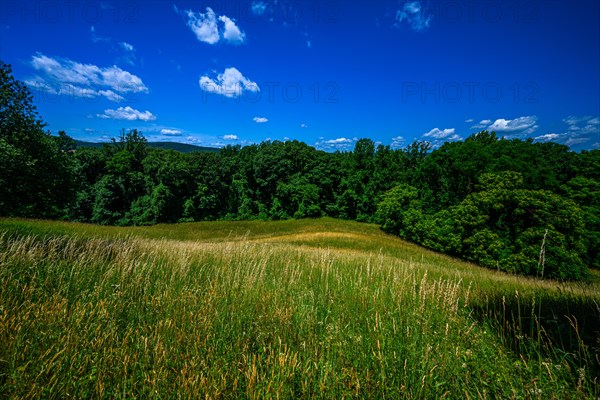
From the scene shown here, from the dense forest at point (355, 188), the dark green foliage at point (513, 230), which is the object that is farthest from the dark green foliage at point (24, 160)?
the dark green foliage at point (513, 230)

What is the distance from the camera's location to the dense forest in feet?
73.1

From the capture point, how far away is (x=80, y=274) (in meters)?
4.33

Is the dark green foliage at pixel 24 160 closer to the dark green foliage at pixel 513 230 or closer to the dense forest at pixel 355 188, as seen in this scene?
the dense forest at pixel 355 188

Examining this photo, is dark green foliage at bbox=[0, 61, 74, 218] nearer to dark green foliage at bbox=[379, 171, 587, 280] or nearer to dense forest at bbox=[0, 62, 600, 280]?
dense forest at bbox=[0, 62, 600, 280]

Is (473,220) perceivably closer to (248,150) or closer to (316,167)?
(316,167)

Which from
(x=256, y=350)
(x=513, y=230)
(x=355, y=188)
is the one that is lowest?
(x=513, y=230)

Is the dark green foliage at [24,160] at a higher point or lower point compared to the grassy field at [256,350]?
higher

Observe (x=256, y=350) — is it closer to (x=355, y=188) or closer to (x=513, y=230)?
(x=513, y=230)

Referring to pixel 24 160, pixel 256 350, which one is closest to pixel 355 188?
pixel 24 160

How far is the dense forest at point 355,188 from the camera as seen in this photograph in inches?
877

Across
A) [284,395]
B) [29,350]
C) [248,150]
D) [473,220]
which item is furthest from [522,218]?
[248,150]

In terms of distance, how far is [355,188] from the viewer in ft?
177

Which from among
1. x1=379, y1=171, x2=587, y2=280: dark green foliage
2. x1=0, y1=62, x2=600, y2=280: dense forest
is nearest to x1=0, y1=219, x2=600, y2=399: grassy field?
x1=0, y1=62, x2=600, y2=280: dense forest

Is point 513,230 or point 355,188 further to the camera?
point 355,188
